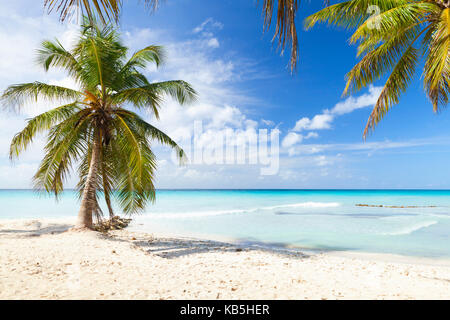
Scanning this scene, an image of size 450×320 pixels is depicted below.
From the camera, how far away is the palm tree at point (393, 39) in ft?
16.7

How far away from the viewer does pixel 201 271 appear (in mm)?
4574

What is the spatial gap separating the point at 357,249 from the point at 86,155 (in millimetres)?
10154

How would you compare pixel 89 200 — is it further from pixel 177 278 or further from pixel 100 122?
pixel 177 278

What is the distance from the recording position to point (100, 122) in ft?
25.7

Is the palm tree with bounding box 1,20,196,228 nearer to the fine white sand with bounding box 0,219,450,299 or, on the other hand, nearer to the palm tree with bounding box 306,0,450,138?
the fine white sand with bounding box 0,219,450,299

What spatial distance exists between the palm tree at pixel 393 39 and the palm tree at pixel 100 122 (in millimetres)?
4763

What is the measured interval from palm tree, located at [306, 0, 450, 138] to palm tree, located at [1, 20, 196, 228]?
4.76 m

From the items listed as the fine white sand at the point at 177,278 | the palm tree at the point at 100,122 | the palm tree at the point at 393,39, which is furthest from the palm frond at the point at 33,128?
the palm tree at the point at 393,39

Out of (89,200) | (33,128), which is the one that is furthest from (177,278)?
(33,128)

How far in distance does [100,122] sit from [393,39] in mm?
8542
